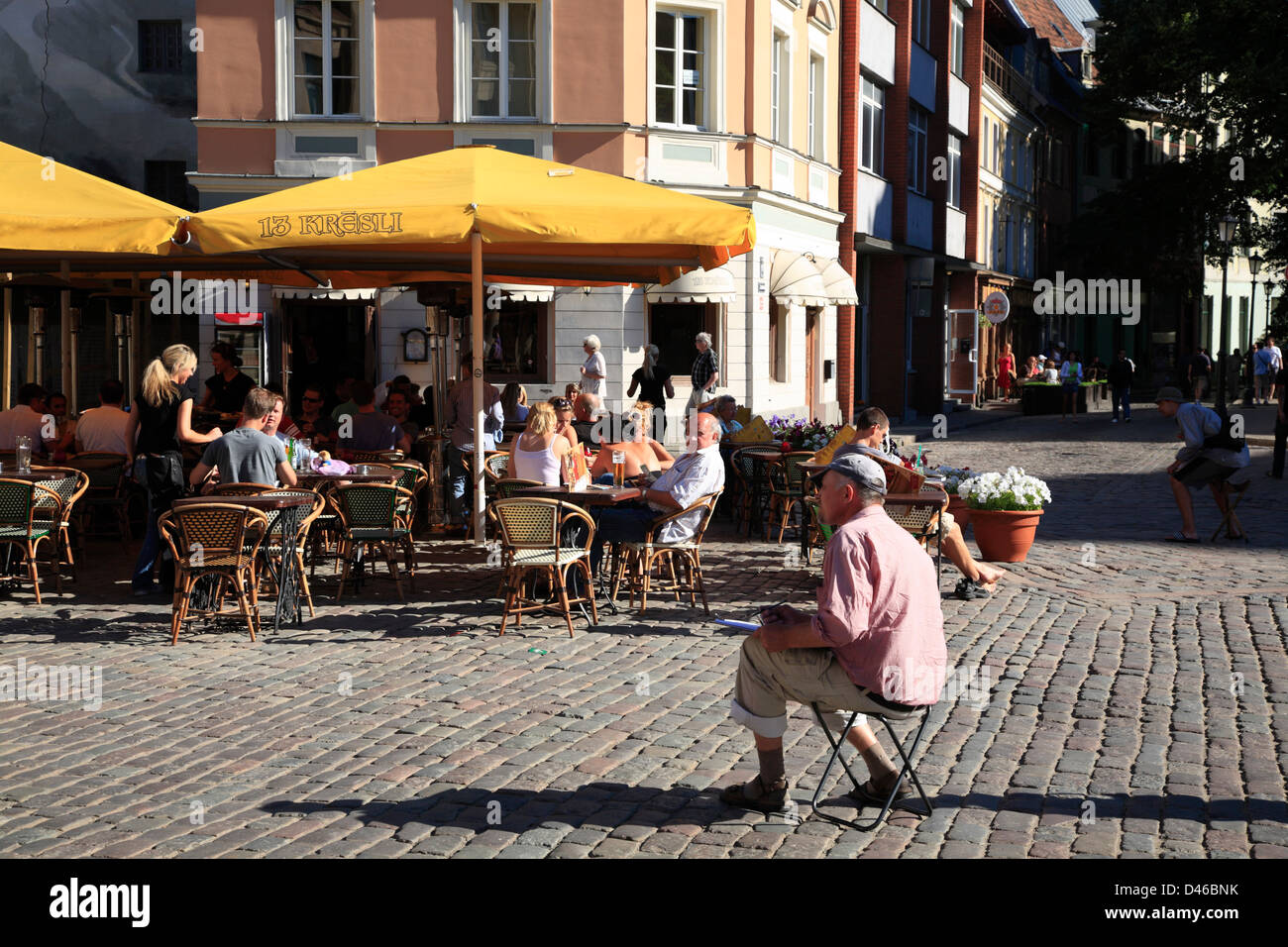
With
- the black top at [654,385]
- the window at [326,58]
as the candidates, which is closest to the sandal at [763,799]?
the black top at [654,385]

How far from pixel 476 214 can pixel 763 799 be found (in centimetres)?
585

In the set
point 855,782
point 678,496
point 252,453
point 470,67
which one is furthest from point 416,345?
point 855,782

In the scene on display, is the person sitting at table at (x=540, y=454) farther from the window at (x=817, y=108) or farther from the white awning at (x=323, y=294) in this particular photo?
the window at (x=817, y=108)

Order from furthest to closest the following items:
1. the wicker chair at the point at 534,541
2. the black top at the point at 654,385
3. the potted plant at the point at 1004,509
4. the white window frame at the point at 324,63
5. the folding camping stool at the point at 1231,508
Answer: the white window frame at the point at 324,63, the black top at the point at 654,385, the folding camping stool at the point at 1231,508, the potted plant at the point at 1004,509, the wicker chair at the point at 534,541

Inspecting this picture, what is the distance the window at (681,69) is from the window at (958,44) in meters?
16.3

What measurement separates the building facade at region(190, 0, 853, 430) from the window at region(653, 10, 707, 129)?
0.02 m

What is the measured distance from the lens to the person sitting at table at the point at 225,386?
553 inches

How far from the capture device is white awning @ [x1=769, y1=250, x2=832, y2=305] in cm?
2508

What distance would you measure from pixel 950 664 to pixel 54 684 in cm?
490

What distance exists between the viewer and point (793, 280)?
25.2m

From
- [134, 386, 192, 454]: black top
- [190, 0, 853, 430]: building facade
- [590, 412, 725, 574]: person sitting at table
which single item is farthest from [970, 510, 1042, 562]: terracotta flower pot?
[190, 0, 853, 430]: building facade

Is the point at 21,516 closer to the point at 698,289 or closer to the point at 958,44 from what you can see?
the point at 698,289

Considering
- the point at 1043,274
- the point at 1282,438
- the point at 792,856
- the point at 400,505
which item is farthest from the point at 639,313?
the point at 1043,274

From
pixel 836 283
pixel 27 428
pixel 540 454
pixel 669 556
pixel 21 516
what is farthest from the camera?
pixel 836 283
